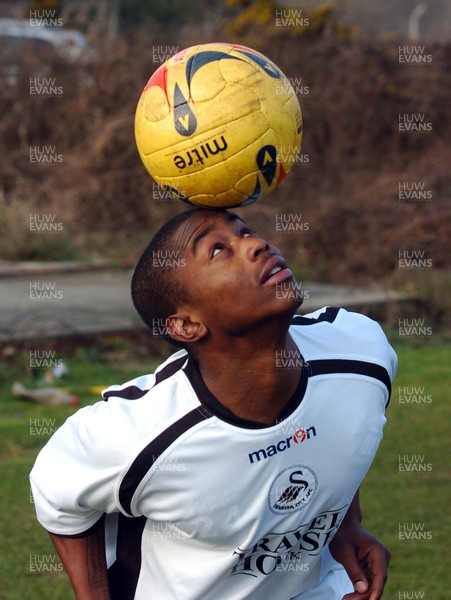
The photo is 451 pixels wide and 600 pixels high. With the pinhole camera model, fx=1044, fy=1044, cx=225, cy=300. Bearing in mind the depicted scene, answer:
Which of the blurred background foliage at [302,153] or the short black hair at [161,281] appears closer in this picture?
the short black hair at [161,281]

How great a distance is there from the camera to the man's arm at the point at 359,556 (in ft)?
10.6

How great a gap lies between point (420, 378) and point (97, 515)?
5.71 metres

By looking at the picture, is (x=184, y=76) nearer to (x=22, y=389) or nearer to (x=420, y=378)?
(x=22, y=389)

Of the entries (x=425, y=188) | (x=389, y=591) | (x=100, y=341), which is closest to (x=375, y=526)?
(x=389, y=591)

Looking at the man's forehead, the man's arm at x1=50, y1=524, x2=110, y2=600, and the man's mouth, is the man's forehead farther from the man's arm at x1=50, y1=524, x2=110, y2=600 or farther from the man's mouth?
the man's arm at x1=50, y1=524, x2=110, y2=600

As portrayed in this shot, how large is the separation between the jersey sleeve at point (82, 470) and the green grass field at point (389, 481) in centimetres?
198

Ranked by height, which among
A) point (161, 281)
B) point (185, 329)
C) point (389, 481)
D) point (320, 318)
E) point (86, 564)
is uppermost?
point (161, 281)

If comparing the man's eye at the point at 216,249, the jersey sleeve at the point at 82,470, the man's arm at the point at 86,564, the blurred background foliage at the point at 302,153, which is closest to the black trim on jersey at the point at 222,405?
the jersey sleeve at the point at 82,470

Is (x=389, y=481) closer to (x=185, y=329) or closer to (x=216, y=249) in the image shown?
(x=185, y=329)

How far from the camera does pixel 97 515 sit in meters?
3.00

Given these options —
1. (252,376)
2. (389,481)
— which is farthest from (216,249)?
(389,481)

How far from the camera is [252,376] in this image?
305 cm

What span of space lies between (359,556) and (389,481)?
9.62ft

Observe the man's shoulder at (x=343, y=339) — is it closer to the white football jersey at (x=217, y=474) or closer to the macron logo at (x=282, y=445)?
the white football jersey at (x=217, y=474)
